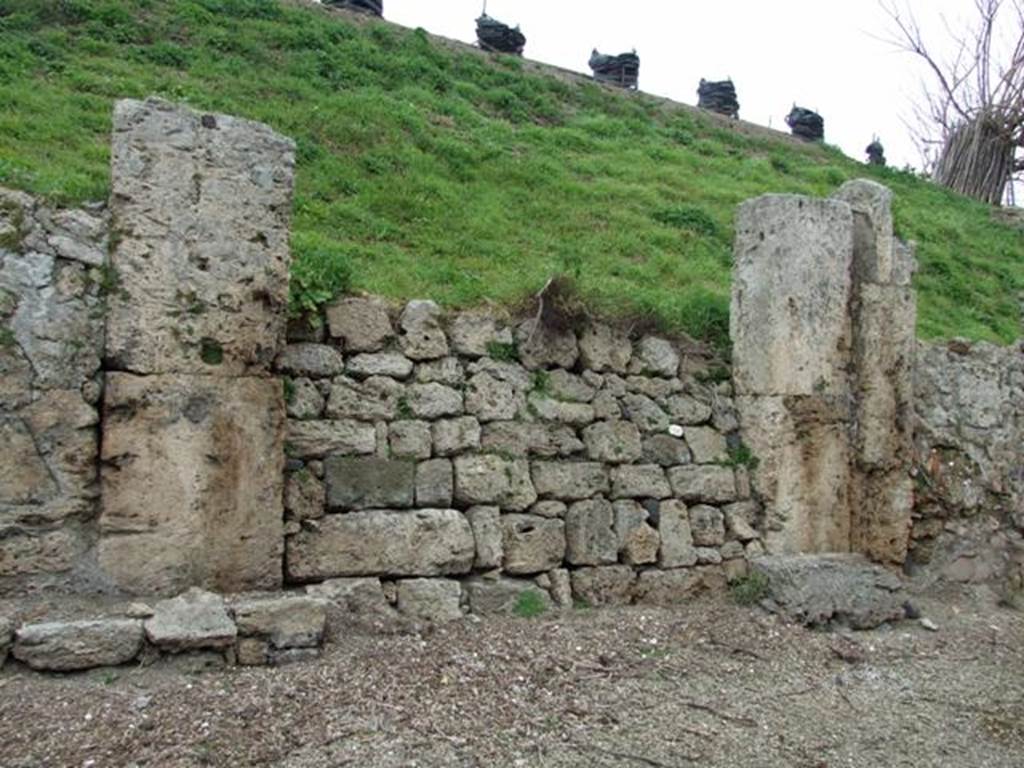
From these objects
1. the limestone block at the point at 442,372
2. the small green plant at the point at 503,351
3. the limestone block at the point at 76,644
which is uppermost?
the small green plant at the point at 503,351

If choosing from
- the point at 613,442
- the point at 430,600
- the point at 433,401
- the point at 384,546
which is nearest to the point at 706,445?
the point at 613,442

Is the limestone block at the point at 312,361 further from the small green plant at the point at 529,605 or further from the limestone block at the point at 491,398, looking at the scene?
the small green plant at the point at 529,605

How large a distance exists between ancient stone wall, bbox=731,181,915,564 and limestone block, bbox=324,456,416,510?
99.3 inches

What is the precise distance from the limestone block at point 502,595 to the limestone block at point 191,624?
1.47m

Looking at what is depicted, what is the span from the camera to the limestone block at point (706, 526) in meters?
5.80

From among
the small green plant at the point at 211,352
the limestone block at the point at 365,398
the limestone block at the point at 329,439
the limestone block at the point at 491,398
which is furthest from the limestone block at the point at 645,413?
the small green plant at the point at 211,352

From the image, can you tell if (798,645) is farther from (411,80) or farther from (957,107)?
(957,107)

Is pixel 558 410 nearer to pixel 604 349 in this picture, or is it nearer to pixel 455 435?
pixel 604 349

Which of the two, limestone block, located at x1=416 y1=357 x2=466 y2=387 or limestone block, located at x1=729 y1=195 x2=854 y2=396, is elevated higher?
limestone block, located at x1=729 y1=195 x2=854 y2=396

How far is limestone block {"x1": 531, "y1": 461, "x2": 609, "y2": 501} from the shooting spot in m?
5.34

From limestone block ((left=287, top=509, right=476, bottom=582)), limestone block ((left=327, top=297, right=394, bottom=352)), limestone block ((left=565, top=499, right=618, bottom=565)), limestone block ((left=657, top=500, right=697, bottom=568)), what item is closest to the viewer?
limestone block ((left=287, top=509, right=476, bottom=582))

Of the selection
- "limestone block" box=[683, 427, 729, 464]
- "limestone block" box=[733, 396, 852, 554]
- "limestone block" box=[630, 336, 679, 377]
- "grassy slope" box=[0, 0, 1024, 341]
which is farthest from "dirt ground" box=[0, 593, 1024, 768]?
"grassy slope" box=[0, 0, 1024, 341]

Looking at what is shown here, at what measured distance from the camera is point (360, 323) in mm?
5039

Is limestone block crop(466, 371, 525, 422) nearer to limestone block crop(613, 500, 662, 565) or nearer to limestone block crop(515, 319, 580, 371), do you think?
limestone block crop(515, 319, 580, 371)
